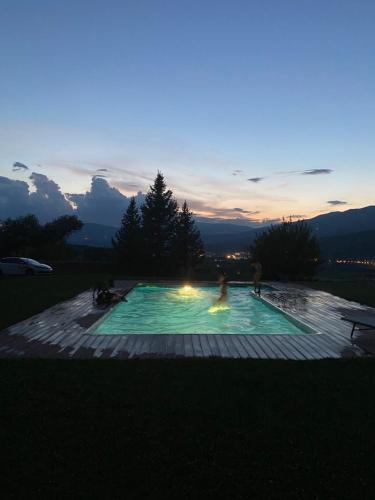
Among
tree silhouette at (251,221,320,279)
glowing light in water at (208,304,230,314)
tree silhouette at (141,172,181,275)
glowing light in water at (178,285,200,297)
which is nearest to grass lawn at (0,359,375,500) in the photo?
glowing light in water at (208,304,230,314)

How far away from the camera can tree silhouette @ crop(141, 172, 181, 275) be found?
32.4m

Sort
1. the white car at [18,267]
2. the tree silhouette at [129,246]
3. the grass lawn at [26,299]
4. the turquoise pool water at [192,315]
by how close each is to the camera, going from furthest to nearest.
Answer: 1. the tree silhouette at [129,246]
2. the white car at [18,267]
3. the turquoise pool water at [192,315]
4. the grass lawn at [26,299]

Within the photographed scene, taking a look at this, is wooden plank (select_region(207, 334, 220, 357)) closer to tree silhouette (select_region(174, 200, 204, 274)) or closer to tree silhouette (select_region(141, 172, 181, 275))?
tree silhouette (select_region(141, 172, 181, 275))

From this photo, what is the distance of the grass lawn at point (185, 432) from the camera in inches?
108

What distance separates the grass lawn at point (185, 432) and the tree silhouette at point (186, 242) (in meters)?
26.9

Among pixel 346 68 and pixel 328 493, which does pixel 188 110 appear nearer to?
pixel 346 68

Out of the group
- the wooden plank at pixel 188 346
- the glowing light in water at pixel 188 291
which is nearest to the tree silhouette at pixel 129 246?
the glowing light in water at pixel 188 291

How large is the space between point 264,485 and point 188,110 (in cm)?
2311

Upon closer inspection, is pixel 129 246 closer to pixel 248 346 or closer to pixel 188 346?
pixel 188 346

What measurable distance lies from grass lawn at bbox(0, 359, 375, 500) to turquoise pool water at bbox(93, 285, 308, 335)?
409 cm

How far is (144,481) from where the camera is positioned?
2.78 metres

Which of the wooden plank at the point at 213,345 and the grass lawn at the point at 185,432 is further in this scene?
the wooden plank at the point at 213,345

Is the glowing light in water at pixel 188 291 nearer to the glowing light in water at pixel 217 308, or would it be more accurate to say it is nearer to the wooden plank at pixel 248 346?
the glowing light in water at pixel 217 308

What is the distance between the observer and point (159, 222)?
110 feet
